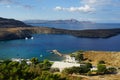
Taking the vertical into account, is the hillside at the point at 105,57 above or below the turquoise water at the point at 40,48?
above

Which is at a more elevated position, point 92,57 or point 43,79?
point 43,79

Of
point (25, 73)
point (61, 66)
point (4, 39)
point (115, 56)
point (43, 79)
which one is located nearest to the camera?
point (43, 79)

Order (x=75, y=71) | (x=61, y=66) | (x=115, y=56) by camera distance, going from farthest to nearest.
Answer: (x=115, y=56) < (x=61, y=66) < (x=75, y=71)

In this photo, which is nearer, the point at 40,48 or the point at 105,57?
the point at 105,57

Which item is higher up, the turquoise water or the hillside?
the hillside

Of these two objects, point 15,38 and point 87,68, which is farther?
point 15,38

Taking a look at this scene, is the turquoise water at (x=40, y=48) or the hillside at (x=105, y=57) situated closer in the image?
the hillside at (x=105, y=57)

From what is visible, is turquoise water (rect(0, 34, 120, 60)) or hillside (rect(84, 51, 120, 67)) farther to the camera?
turquoise water (rect(0, 34, 120, 60))

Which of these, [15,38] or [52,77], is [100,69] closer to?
[52,77]

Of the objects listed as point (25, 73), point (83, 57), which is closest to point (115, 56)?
point (83, 57)

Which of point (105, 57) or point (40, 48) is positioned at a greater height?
point (105, 57)
